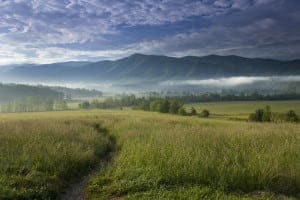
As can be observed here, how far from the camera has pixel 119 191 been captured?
10.6 metres

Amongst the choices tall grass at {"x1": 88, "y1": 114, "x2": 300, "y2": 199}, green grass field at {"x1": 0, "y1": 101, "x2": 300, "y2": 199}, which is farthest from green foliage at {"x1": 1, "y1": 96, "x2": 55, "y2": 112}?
tall grass at {"x1": 88, "y1": 114, "x2": 300, "y2": 199}

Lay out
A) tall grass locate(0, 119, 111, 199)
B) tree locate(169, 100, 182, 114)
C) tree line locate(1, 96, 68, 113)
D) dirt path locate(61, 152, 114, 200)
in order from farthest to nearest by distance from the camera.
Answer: tree line locate(1, 96, 68, 113)
tree locate(169, 100, 182, 114)
dirt path locate(61, 152, 114, 200)
tall grass locate(0, 119, 111, 199)

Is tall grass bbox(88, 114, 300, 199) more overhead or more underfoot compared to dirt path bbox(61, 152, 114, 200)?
more overhead

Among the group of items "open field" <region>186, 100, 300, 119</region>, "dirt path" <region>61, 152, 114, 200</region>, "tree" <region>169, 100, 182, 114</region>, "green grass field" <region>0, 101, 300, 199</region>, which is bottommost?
"open field" <region>186, 100, 300, 119</region>

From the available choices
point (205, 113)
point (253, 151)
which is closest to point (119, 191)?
point (253, 151)

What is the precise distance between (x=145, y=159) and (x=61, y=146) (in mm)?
4181

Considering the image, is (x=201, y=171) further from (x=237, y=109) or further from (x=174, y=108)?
(x=237, y=109)

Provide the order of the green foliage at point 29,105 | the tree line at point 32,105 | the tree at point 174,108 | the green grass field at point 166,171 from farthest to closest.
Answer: the green foliage at point 29,105 < the tree line at point 32,105 < the tree at point 174,108 < the green grass field at point 166,171

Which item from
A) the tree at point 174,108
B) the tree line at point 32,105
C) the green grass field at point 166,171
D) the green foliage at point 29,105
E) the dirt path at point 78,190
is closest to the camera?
the green grass field at point 166,171

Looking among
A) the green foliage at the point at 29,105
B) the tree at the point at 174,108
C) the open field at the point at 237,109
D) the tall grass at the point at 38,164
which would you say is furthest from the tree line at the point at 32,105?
the tall grass at the point at 38,164

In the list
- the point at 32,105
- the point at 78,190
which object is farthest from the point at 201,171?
the point at 32,105

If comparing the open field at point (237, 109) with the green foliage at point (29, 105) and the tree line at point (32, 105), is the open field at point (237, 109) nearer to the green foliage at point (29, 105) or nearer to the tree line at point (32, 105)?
the tree line at point (32, 105)

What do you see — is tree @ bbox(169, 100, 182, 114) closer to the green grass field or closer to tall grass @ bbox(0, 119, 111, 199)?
tall grass @ bbox(0, 119, 111, 199)

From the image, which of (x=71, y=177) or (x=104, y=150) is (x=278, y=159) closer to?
(x=71, y=177)
